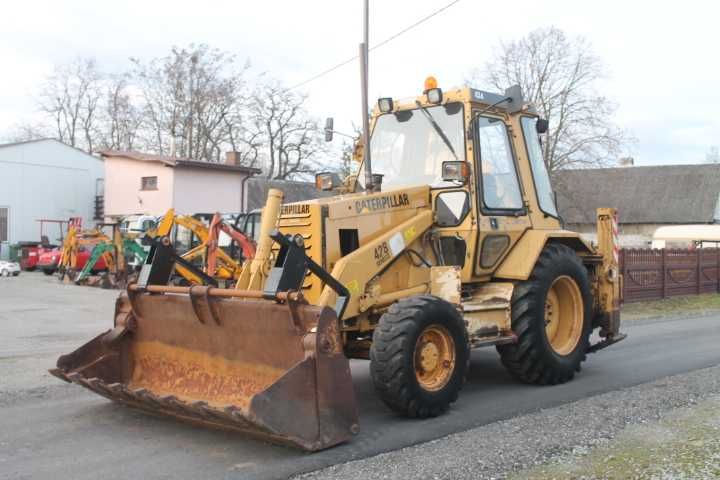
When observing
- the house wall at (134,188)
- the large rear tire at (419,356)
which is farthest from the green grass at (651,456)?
the house wall at (134,188)

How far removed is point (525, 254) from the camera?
8.22 metres

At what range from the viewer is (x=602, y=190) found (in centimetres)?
5131

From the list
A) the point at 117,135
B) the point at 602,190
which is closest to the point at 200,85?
the point at 117,135

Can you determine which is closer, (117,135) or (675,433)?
(675,433)

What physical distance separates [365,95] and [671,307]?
36.5ft

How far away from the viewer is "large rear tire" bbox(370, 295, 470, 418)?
20.6ft

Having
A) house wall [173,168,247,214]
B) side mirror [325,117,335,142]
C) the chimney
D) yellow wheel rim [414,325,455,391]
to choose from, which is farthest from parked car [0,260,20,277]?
yellow wheel rim [414,325,455,391]

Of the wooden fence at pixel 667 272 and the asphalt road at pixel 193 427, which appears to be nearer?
the asphalt road at pixel 193 427

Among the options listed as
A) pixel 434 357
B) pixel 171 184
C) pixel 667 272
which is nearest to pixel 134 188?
pixel 171 184

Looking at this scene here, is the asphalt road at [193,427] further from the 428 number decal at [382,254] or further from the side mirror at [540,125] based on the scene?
the side mirror at [540,125]

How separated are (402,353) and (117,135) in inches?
1989

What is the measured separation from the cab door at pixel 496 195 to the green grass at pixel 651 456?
7.54 feet

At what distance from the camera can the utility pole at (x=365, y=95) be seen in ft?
27.4

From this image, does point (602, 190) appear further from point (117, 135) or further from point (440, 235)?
point (440, 235)
